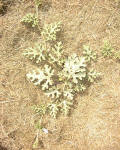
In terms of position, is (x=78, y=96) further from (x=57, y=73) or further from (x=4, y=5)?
(x=4, y=5)

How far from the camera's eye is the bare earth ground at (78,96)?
183 inches

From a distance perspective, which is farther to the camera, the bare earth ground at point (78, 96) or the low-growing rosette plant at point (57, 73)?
the bare earth ground at point (78, 96)

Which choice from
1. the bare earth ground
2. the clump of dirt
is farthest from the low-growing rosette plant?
the clump of dirt

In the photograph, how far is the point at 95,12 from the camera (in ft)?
15.5

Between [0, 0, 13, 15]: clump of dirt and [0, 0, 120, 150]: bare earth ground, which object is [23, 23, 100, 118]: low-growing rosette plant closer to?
[0, 0, 120, 150]: bare earth ground

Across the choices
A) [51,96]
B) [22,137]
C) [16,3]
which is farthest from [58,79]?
[16,3]

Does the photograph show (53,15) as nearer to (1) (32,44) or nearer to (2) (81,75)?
(1) (32,44)

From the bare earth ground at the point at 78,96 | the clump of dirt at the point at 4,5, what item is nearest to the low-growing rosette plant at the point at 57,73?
the bare earth ground at the point at 78,96

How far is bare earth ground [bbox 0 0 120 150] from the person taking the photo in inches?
183

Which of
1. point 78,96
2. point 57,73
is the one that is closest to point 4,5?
point 57,73

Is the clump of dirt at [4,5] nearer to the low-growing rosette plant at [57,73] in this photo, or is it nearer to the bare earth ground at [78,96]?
the bare earth ground at [78,96]

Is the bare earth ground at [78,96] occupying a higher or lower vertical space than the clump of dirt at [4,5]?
lower

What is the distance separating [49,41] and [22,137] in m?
2.04

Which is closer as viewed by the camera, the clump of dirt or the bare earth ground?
the clump of dirt
